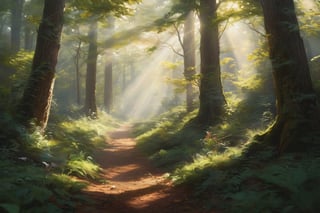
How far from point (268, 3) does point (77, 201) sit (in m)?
5.71

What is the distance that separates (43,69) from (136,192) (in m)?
4.91

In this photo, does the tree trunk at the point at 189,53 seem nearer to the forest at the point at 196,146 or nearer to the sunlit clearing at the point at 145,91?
the forest at the point at 196,146

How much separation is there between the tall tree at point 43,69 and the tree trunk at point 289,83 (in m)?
6.12

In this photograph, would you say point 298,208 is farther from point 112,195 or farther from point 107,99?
point 107,99

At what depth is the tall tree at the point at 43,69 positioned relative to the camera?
948 cm

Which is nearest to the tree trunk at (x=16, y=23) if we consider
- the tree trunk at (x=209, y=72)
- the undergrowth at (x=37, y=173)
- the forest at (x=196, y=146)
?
the forest at (x=196, y=146)

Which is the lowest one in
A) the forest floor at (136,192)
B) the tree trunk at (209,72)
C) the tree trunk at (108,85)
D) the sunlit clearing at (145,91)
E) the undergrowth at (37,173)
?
the forest floor at (136,192)

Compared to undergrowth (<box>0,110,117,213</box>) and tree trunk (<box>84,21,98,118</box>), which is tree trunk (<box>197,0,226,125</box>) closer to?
undergrowth (<box>0,110,117,213</box>)

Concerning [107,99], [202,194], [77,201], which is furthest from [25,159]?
[107,99]

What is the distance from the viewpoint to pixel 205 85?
511 inches

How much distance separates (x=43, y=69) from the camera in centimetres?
970

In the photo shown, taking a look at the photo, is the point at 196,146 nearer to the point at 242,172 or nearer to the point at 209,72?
the point at 209,72

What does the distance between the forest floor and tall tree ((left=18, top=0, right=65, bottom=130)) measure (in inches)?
104

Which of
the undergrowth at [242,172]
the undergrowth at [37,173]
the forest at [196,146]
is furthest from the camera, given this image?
the forest at [196,146]
